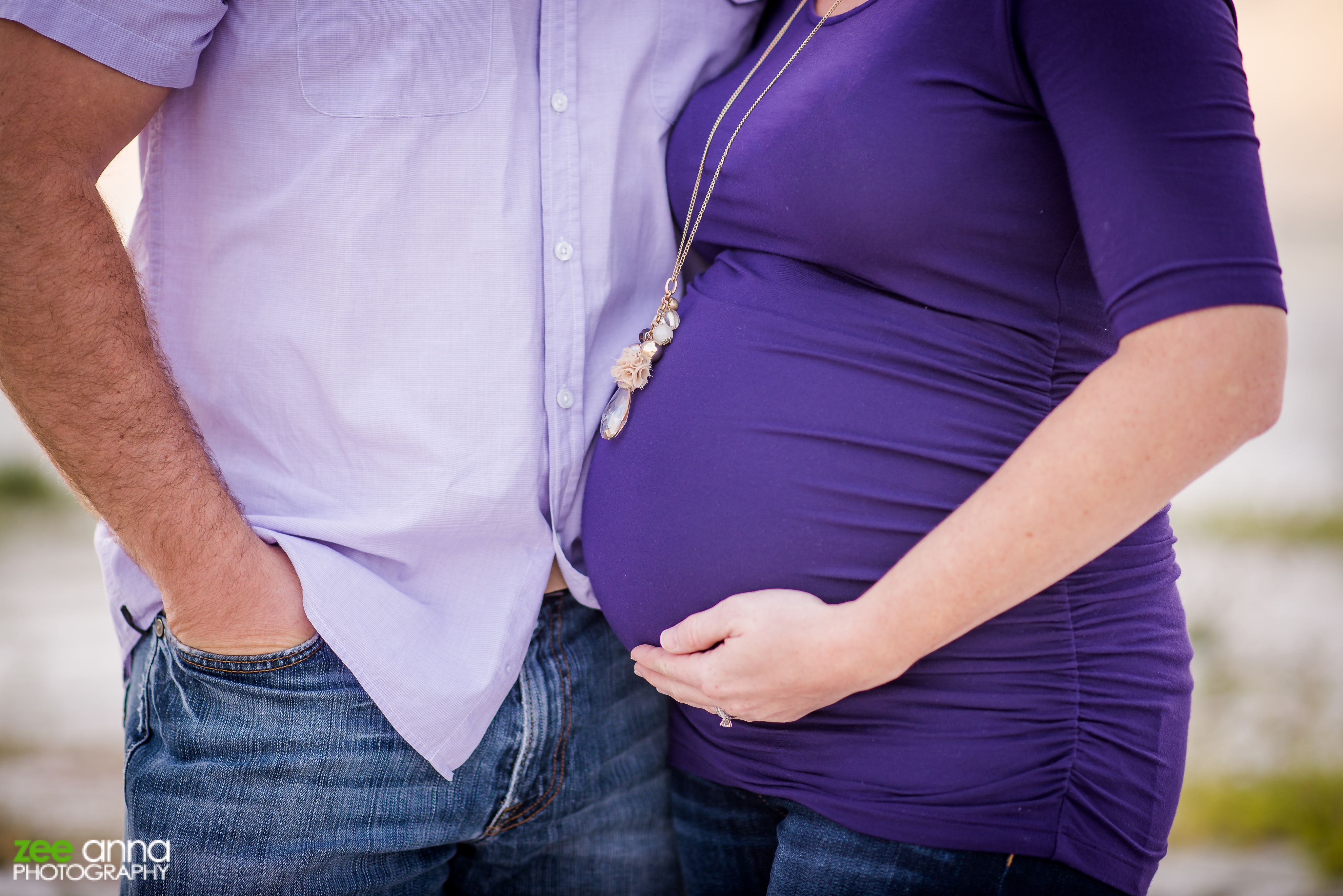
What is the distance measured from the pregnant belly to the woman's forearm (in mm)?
100

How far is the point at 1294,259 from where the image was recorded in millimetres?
5934

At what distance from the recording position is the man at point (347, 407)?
106 cm

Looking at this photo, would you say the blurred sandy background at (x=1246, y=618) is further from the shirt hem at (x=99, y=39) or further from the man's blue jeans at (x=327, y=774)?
the man's blue jeans at (x=327, y=774)

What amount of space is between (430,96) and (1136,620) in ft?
3.62

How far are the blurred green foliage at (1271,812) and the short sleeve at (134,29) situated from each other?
3.25 metres

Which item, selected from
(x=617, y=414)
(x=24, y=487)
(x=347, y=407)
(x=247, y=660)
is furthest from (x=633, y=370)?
(x=24, y=487)

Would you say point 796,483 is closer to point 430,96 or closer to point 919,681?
point 919,681

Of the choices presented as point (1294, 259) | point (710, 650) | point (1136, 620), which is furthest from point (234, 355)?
point (1294, 259)

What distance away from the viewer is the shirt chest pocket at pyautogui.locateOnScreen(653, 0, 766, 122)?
50.4 inches

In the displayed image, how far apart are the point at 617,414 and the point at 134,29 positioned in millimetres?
704

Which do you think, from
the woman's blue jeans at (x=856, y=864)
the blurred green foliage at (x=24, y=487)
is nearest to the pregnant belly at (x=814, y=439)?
the woman's blue jeans at (x=856, y=864)

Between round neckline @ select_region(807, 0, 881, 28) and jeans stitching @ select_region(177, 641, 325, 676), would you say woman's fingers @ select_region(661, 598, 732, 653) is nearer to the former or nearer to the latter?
jeans stitching @ select_region(177, 641, 325, 676)

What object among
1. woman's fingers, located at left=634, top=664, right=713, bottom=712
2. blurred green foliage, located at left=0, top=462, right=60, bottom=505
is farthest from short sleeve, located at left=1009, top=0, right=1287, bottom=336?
blurred green foliage, located at left=0, top=462, right=60, bottom=505

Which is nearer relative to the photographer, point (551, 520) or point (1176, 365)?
point (1176, 365)
